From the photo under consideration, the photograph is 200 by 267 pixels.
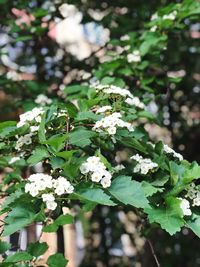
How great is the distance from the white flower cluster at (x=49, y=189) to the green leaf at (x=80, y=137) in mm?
173

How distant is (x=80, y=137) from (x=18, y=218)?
0.35 meters

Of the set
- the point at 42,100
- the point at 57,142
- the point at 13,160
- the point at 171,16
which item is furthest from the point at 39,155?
the point at 171,16

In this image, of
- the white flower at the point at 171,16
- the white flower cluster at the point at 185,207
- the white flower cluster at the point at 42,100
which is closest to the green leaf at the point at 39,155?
the white flower cluster at the point at 185,207

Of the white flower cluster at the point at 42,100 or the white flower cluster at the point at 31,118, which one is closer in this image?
the white flower cluster at the point at 31,118

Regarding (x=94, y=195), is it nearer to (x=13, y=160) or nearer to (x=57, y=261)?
(x=57, y=261)

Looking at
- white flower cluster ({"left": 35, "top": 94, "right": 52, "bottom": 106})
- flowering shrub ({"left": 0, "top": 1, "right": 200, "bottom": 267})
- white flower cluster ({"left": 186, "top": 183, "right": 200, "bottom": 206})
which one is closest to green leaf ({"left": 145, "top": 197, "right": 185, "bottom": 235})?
flowering shrub ({"left": 0, "top": 1, "right": 200, "bottom": 267})

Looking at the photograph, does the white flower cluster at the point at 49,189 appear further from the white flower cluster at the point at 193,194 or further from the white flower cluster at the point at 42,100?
the white flower cluster at the point at 42,100

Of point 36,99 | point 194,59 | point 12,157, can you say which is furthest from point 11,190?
point 194,59

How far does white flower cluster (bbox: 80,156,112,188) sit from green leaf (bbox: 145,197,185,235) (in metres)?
0.17

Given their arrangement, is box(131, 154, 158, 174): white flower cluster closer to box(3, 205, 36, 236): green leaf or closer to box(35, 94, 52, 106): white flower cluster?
box(3, 205, 36, 236): green leaf

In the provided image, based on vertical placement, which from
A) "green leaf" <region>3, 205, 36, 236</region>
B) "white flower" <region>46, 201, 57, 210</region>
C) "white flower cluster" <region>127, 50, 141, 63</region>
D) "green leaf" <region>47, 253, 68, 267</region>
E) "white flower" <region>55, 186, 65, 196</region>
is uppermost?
"white flower" <region>55, 186, 65, 196</region>

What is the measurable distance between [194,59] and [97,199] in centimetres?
261

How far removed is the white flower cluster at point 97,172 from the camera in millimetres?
1438

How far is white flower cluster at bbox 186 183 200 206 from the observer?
5.20 ft
